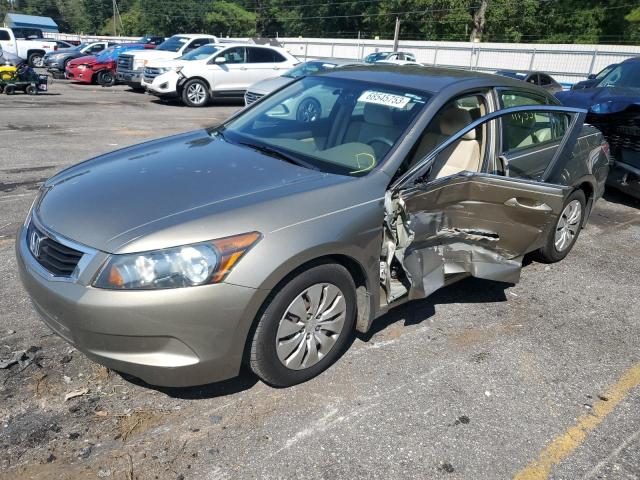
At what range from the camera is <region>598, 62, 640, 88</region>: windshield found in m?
8.88

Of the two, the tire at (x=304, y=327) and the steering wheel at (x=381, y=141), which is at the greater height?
the steering wheel at (x=381, y=141)

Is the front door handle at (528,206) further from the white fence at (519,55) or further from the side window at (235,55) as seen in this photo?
the white fence at (519,55)

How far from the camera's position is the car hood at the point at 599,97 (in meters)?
6.84

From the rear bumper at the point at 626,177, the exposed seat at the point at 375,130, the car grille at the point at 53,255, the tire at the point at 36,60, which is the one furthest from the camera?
the tire at the point at 36,60

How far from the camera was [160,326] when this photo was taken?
241cm

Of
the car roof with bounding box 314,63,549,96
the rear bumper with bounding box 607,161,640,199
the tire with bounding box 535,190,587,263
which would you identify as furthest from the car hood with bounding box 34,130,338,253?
the rear bumper with bounding box 607,161,640,199

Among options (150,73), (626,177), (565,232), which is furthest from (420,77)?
(150,73)

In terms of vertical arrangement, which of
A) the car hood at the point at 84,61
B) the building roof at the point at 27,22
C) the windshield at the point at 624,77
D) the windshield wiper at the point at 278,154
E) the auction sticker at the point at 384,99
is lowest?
the car hood at the point at 84,61

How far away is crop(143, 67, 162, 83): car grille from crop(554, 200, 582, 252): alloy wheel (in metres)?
13.9

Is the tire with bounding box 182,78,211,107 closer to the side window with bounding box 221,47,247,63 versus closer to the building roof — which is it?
the side window with bounding box 221,47,247,63

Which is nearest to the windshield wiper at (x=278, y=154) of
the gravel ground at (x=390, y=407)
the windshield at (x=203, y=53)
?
the gravel ground at (x=390, y=407)

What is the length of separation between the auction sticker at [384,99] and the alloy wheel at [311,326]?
139cm

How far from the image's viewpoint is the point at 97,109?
13305mm

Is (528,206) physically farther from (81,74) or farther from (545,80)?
(81,74)
